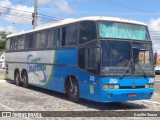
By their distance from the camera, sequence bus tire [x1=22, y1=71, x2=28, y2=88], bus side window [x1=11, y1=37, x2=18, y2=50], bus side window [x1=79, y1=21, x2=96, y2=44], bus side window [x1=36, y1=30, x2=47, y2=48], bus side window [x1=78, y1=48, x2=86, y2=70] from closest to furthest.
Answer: bus side window [x1=79, y1=21, x2=96, y2=44]
bus side window [x1=78, y1=48, x2=86, y2=70]
bus side window [x1=36, y1=30, x2=47, y2=48]
bus tire [x1=22, y1=71, x2=28, y2=88]
bus side window [x1=11, y1=37, x2=18, y2=50]

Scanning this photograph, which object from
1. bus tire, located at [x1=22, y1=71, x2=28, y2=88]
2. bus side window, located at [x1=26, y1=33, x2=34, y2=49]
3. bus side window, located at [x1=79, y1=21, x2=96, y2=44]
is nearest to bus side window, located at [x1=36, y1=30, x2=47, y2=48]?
bus side window, located at [x1=26, y1=33, x2=34, y2=49]

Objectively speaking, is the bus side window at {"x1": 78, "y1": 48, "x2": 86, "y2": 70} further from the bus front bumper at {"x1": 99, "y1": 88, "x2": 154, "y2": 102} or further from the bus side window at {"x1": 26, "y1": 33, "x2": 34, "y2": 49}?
the bus side window at {"x1": 26, "y1": 33, "x2": 34, "y2": 49}

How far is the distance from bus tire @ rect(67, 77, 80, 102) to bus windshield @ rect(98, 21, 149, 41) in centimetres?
253

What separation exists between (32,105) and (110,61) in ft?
10.7

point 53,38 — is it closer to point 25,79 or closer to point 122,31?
point 122,31

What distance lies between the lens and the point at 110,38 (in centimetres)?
1193

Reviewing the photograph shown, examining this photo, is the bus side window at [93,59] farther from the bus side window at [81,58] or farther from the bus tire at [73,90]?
the bus tire at [73,90]

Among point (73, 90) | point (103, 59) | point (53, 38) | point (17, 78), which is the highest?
point (53, 38)

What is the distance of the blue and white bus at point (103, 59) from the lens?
11664 mm

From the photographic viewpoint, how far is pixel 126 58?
39.4 feet

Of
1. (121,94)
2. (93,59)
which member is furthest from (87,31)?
(121,94)

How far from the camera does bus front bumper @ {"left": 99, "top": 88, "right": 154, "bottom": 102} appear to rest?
11586mm

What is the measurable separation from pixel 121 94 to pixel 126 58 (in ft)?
4.16

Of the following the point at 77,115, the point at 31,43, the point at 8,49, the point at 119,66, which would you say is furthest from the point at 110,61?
the point at 8,49
